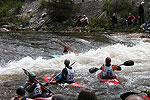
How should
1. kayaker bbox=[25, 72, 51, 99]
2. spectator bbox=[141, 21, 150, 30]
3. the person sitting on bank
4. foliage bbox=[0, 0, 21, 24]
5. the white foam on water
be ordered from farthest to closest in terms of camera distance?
1. foliage bbox=[0, 0, 21, 24]
2. the person sitting on bank
3. spectator bbox=[141, 21, 150, 30]
4. the white foam on water
5. kayaker bbox=[25, 72, 51, 99]

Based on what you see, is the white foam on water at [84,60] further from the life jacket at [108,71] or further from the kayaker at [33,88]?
the kayaker at [33,88]

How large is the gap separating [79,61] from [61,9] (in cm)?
1552

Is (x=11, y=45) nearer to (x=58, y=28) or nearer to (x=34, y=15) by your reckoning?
(x=58, y=28)

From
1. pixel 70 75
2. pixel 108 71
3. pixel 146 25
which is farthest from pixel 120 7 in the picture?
pixel 70 75

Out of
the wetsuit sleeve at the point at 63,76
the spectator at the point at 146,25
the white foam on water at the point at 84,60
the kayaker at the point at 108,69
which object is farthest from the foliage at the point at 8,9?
the kayaker at the point at 108,69

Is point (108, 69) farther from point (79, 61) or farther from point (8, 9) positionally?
point (8, 9)

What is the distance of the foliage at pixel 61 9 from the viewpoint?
2592 centimetres

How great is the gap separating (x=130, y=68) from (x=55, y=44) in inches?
300

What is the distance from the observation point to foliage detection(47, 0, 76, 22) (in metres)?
25.9

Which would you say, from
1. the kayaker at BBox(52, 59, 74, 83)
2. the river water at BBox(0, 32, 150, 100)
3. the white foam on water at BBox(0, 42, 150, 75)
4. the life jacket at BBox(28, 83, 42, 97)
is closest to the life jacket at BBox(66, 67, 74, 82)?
the kayaker at BBox(52, 59, 74, 83)

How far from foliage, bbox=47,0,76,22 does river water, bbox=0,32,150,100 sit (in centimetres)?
838

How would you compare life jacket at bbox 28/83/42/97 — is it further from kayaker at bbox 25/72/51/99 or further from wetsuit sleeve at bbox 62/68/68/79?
wetsuit sleeve at bbox 62/68/68/79

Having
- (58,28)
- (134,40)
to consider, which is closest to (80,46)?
(134,40)

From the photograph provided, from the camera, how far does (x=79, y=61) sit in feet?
38.4
